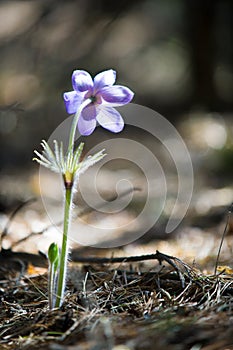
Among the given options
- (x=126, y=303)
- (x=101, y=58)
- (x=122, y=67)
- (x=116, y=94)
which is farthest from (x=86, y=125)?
(x=122, y=67)

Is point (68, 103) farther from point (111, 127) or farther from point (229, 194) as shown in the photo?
point (229, 194)

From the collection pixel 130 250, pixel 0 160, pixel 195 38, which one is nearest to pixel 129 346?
pixel 130 250

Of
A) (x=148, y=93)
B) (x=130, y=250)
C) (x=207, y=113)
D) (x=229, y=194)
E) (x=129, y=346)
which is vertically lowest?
(x=129, y=346)

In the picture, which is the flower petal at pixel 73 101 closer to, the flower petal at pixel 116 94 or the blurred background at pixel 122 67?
the flower petal at pixel 116 94

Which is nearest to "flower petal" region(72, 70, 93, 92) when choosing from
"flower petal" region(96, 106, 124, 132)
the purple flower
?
the purple flower

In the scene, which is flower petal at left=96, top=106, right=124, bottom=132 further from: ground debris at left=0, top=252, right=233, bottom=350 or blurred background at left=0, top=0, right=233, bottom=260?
blurred background at left=0, top=0, right=233, bottom=260

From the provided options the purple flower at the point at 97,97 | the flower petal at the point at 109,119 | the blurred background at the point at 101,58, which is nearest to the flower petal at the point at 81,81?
the purple flower at the point at 97,97

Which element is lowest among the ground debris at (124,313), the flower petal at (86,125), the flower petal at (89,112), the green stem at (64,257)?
the ground debris at (124,313)
